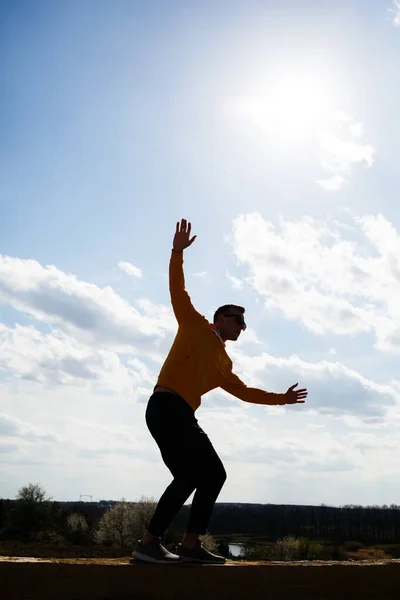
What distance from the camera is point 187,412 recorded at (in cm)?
438

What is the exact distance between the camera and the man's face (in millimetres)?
4941

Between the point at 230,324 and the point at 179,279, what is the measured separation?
1.85ft

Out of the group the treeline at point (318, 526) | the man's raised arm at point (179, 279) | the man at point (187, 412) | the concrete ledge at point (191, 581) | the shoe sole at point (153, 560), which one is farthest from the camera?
the treeline at point (318, 526)

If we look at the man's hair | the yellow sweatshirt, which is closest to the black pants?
the yellow sweatshirt

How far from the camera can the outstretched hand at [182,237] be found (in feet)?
16.0

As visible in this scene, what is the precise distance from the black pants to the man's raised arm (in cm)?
74

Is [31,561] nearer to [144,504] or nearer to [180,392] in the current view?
[180,392]

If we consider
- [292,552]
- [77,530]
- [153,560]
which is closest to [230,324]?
[153,560]

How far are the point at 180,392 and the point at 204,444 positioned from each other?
43 centimetres

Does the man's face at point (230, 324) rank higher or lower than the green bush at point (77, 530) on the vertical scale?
higher

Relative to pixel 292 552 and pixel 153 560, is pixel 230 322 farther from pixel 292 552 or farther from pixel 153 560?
pixel 292 552

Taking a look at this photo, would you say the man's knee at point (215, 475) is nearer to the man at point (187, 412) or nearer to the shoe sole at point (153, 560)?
the man at point (187, 412)

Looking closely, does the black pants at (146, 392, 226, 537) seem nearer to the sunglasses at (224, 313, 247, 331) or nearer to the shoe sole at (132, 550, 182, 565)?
the shoe sole at (132, 550, 182, 565)

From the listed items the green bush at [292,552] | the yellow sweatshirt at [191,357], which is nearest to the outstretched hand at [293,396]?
the yellow sweatshirt at [191,357]
